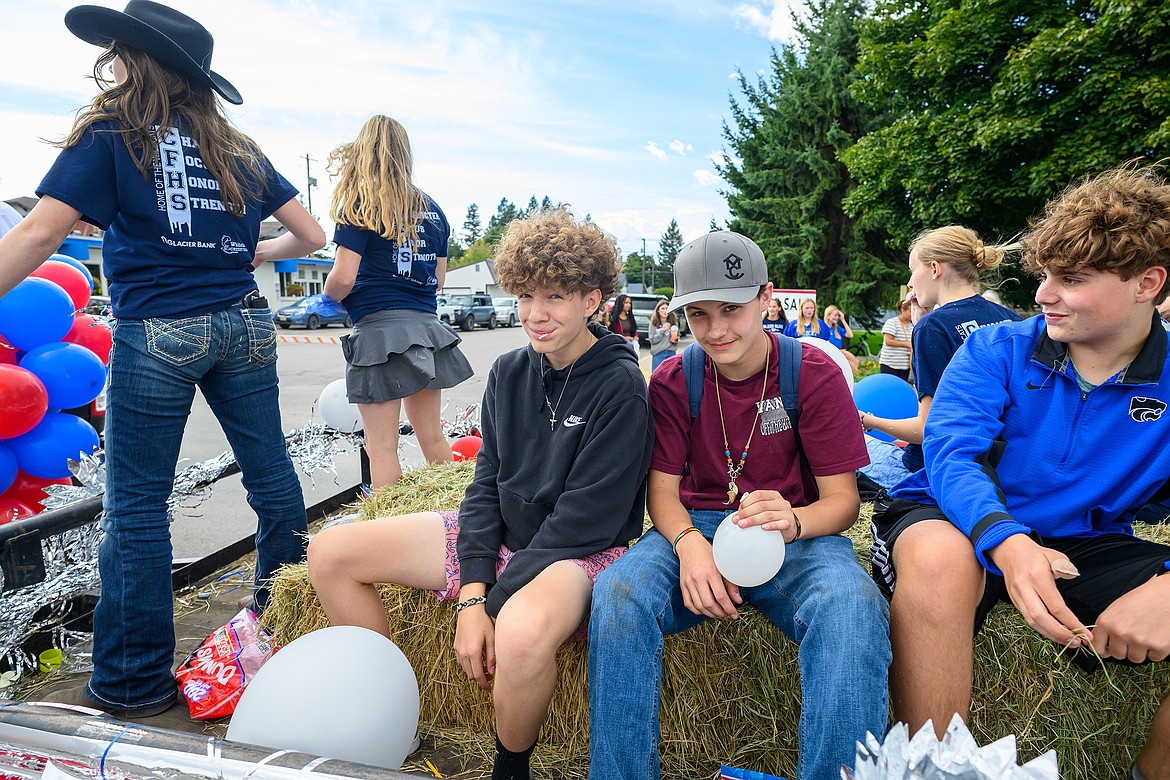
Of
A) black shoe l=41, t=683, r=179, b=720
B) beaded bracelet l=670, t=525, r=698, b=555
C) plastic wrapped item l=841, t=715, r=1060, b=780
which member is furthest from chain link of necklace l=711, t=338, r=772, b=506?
black shoe l=41, t=683, r=179, b=720

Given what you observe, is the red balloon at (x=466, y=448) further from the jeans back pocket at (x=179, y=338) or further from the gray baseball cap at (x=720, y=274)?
the gray baseball cap at (x=720, y=274)

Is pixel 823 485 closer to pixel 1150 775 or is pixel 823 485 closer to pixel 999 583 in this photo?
pixel 999 583

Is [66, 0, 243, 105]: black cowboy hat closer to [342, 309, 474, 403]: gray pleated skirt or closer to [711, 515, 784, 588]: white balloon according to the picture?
[342, 309, 474, 403]: gray pleated skirt

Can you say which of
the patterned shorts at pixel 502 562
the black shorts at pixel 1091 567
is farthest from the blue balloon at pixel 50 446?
the black shorts at pixel 1091 567

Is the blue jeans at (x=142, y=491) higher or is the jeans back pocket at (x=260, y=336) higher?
the jeans back pocket at (x=260, y=336)

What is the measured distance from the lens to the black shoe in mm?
2447

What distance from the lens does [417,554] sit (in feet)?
7.47

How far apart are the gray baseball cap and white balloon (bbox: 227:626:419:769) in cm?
134

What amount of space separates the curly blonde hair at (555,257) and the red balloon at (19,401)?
282cm

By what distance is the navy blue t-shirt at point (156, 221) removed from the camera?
2.29 m

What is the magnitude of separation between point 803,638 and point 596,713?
0.56 m

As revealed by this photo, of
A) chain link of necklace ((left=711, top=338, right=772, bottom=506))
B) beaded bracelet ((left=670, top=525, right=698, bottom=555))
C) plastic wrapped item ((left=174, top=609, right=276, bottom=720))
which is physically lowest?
plastic wrapped item ((left=174, top=609, right=276, bottom=720))

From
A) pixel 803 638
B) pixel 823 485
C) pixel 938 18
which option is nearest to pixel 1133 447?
pixel 823 485

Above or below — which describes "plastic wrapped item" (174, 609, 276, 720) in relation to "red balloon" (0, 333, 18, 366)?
below
